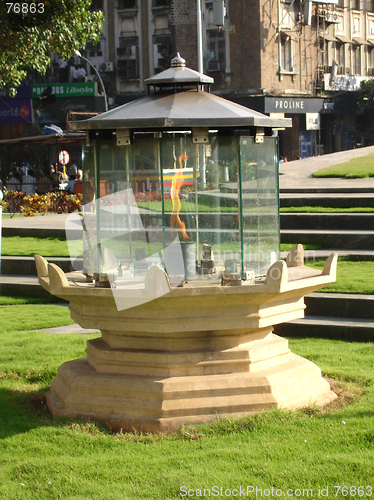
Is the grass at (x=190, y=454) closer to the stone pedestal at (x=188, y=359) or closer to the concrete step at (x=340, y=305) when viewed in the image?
the stone pedestal at (x=188, y=359)

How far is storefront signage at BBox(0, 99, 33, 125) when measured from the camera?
35844 mm

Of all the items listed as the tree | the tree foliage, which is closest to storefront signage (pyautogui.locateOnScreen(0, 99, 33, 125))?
the tree foliage

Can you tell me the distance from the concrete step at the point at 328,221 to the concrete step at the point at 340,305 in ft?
8.33

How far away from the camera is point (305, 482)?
137 inches

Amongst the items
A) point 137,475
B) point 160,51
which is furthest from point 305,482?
point 160,51

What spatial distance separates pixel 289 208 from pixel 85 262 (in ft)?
20.9

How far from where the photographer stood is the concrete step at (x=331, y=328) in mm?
6371

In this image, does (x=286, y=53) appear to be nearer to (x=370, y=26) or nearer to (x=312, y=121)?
(x=312, y=121)

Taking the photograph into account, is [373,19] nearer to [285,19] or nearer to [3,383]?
[285,19]

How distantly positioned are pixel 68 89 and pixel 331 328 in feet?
103

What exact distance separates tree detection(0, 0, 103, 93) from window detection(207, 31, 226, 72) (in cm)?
1766

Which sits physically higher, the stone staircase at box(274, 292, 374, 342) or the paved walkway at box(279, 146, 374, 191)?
the paved walkway at box(279, 146, 374, 191)

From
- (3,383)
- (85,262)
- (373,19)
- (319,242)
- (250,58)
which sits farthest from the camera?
(373,19)

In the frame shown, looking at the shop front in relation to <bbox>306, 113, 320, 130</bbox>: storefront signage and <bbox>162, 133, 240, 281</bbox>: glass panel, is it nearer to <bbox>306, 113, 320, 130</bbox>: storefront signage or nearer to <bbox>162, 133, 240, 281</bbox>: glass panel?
<bbox>306, 113, 320, 130</bbox>: storefront signage
